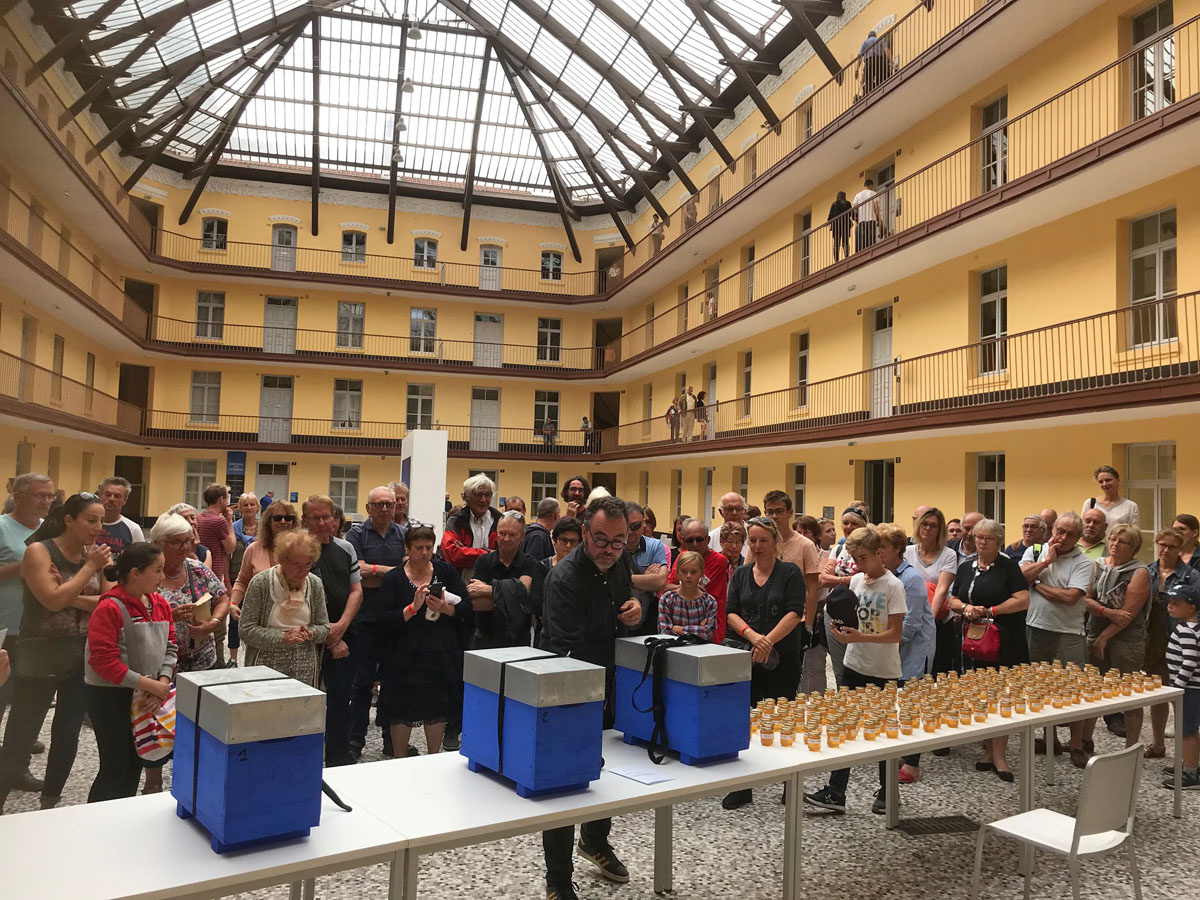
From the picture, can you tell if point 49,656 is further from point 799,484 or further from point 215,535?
point 799,484

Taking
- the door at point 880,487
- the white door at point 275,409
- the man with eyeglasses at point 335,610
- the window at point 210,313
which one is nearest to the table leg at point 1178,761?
the man with eyeglasses at point 335,610

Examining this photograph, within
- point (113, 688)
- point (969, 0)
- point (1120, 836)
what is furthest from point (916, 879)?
point (969, 0)

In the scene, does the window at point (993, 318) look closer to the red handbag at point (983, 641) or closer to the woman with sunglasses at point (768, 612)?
the red handbag at point (983, 641)

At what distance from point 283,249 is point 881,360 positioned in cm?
2268

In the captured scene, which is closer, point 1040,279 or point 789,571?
point 789,571

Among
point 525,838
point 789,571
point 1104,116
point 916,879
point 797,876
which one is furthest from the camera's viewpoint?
point 1104,116

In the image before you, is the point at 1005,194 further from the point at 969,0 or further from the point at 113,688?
the point at 113,688

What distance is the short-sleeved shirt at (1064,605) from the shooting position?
23.7 feet

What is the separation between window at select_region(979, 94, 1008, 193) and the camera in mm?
14938

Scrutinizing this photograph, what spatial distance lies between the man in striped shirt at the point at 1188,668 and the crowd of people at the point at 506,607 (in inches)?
0.7

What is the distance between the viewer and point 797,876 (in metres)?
3.87

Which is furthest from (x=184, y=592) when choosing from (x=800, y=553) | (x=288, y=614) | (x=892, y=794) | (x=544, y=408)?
(x=544, y=408)

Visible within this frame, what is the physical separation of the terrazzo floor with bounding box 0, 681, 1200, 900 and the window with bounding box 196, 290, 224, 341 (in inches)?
1051

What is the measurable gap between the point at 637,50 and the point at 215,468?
20129 millimetres
